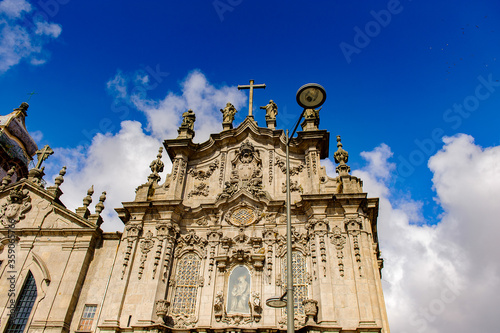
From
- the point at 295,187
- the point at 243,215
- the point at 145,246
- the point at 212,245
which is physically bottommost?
the point at 145,246

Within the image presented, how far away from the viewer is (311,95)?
11.6 m

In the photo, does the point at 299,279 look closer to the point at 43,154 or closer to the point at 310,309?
the point at 310,309

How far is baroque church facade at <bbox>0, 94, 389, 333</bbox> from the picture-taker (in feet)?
55.3

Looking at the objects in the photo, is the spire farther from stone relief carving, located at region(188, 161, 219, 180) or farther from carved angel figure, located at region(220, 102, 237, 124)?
carved angel figure, located at region(220, 102, 237, 124)

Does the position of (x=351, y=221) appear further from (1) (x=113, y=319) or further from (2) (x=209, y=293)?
(1) (x=113, y=319)

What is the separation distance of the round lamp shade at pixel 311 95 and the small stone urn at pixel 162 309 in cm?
1079

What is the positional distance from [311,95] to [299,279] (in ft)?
31.1

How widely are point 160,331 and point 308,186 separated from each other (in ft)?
31.9

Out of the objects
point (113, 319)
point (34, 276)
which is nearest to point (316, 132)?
point (113, 319)

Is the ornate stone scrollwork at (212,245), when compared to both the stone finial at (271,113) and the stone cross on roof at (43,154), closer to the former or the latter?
the stone finial at (271,113)

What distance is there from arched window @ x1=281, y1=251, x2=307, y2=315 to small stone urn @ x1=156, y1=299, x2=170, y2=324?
523 cm

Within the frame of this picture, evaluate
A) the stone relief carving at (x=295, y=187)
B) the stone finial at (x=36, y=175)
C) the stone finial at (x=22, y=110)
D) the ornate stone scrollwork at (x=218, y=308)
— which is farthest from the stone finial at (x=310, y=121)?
the stone finial at (x=22, y=110)

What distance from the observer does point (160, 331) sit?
16.4 metres

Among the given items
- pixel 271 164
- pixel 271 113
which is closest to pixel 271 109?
pixel 271 113
